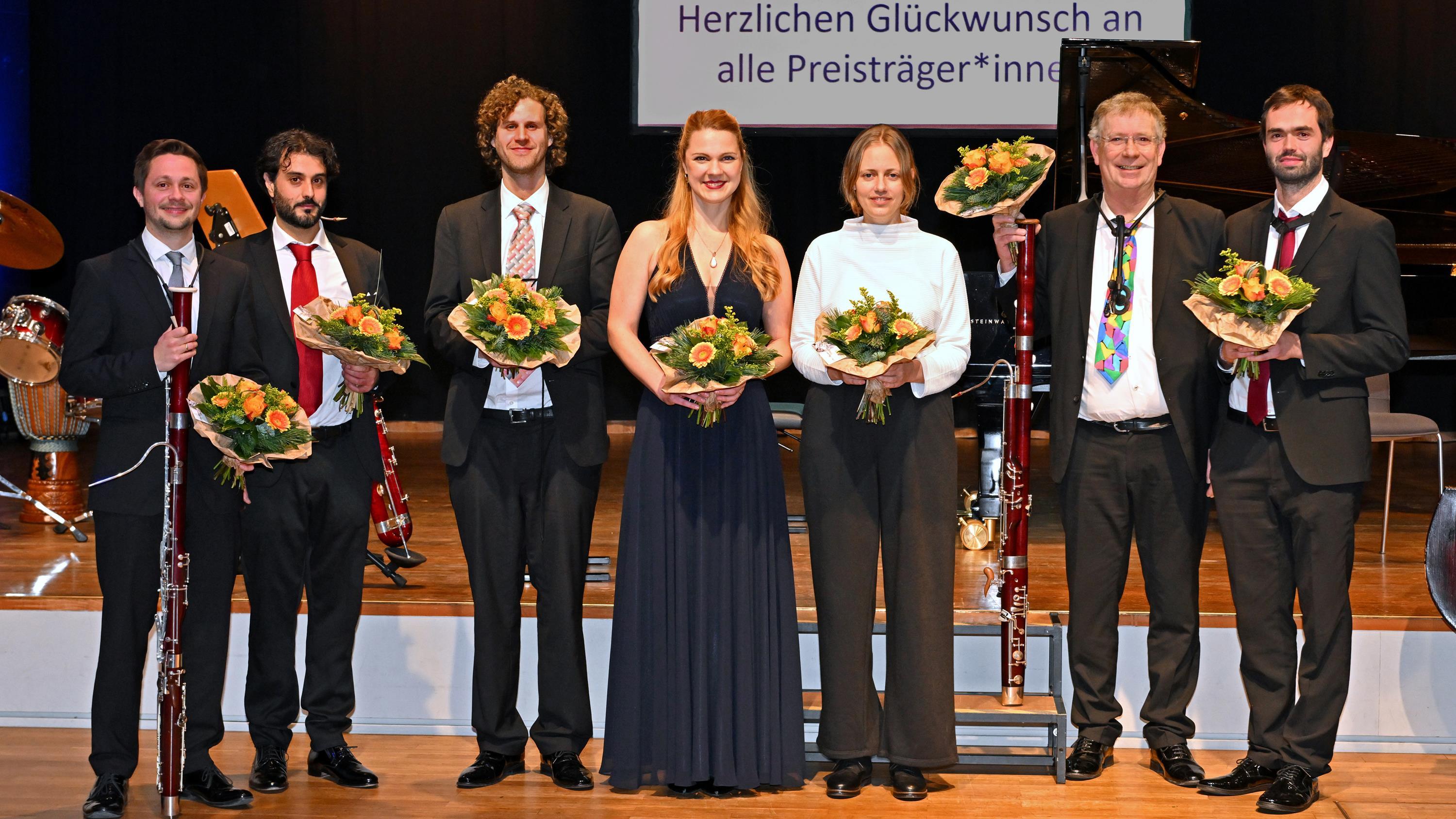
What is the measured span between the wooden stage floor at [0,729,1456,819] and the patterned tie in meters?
1.24

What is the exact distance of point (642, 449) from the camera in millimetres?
3846

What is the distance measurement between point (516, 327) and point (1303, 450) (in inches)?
88.0

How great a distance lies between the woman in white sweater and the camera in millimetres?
3799

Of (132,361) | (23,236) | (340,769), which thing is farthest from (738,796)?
(23,236)

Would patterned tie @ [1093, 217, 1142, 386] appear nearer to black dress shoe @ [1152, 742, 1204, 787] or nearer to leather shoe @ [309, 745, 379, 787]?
black dress shoe @ [1152, 742, 1204, 787]

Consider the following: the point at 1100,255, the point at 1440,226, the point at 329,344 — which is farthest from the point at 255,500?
the point at 1440,226

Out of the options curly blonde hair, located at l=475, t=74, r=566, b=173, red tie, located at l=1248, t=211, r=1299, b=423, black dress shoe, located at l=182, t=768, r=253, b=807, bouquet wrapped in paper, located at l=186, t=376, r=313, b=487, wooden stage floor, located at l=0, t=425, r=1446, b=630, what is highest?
curly blonde hair, located at l=475, t=74, r=566, b=173

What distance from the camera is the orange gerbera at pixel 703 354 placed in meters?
3.50

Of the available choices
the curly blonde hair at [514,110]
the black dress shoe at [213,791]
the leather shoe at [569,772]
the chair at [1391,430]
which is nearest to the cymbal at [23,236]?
the curly blonde hair at [514,110]

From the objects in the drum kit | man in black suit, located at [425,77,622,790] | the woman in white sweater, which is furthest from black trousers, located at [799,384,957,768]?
the drum kit

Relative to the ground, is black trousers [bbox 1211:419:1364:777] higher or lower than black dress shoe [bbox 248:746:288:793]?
higher

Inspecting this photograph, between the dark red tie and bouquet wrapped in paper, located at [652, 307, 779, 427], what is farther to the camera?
the dark red tie

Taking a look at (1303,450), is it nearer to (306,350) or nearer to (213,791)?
(306,350)

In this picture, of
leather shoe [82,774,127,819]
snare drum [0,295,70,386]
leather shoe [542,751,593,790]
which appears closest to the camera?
leather shoe [82,774,127,819]
